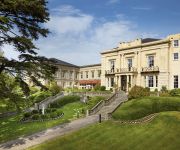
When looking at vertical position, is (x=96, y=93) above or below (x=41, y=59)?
below

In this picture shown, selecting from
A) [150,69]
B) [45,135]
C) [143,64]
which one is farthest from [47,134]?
[143,64]

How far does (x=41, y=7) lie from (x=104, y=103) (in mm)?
20142

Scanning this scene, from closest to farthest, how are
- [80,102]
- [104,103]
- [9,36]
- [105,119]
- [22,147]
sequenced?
1. [9,36]
2. [22,147]
3. [105,119]
4. [104,103]
5. [80,102]

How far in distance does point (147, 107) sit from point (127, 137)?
26.3 ft

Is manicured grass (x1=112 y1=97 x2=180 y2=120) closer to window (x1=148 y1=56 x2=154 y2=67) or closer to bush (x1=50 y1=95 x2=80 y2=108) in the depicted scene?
bush (x1=50 y1=95 x2=80 y2=108)

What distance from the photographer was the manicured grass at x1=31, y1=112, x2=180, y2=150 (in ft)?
Answer: 76.9

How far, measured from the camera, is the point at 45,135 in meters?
28.8

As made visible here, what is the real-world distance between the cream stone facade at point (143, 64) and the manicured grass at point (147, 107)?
17.6 m

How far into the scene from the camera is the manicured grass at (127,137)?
23.5 m

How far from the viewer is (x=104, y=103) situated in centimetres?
4147

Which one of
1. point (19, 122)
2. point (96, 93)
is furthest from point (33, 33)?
point (96, 93)

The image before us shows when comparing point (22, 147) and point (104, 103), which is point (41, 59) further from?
point (104, 103)

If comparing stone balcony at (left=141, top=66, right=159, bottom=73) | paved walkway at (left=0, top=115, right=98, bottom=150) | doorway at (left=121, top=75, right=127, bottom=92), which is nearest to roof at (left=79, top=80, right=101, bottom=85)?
doorway at (left=121, top=75, right=127, bottom=92)

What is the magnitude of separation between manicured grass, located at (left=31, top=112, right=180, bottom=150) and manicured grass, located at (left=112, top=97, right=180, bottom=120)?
2.64 m
